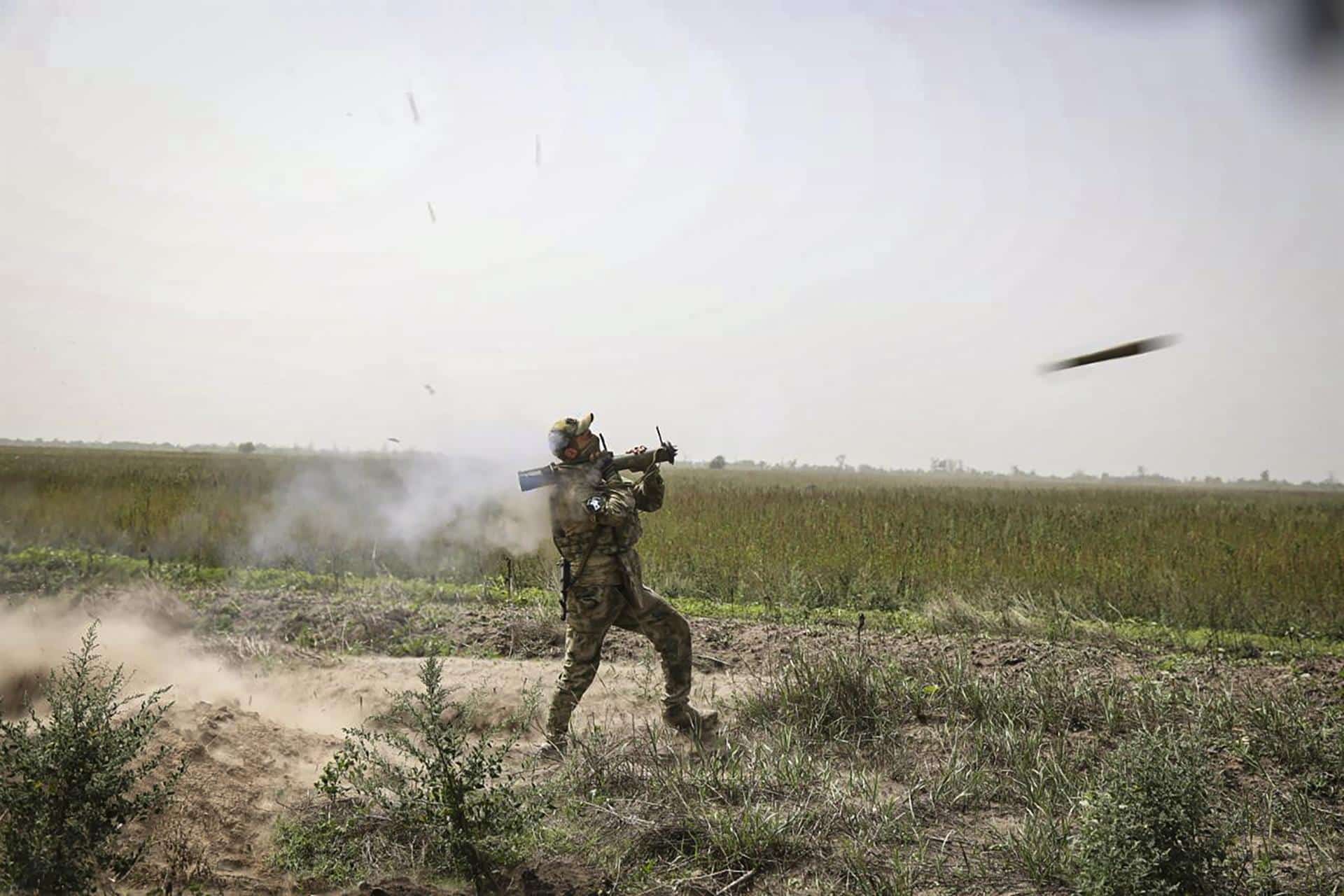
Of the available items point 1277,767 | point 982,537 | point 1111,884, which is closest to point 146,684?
point 1111,884

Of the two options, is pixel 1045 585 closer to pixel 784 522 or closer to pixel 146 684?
pixel 784 522

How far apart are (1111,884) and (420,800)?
8.77ft

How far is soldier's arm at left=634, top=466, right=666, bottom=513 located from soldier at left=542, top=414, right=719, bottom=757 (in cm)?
3

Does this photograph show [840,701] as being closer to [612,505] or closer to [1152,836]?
[612,505]

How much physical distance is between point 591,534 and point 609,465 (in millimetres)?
439

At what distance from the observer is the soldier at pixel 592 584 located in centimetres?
589

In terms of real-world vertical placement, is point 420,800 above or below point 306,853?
above

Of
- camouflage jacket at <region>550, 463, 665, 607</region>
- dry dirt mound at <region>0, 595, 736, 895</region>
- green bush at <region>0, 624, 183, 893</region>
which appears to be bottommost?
dry dirt mound at <region>0, 595, 736, 895</region>

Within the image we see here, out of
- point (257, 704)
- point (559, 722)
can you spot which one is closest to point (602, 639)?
point (559, 722)

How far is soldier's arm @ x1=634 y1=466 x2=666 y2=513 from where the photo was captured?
6.05 meters

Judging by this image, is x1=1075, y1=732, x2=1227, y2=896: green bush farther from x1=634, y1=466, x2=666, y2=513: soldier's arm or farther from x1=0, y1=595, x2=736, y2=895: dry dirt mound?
x1=634, y1=466, x2=666, y2=513: soldier's arm

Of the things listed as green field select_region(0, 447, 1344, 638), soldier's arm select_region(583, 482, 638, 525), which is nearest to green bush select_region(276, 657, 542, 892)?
soldier's arm select_region(583, 482, 638, 525)

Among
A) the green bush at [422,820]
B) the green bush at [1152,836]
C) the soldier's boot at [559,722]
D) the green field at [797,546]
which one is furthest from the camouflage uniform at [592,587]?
the green bush at [1152,836]

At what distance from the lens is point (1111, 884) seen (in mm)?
3674
